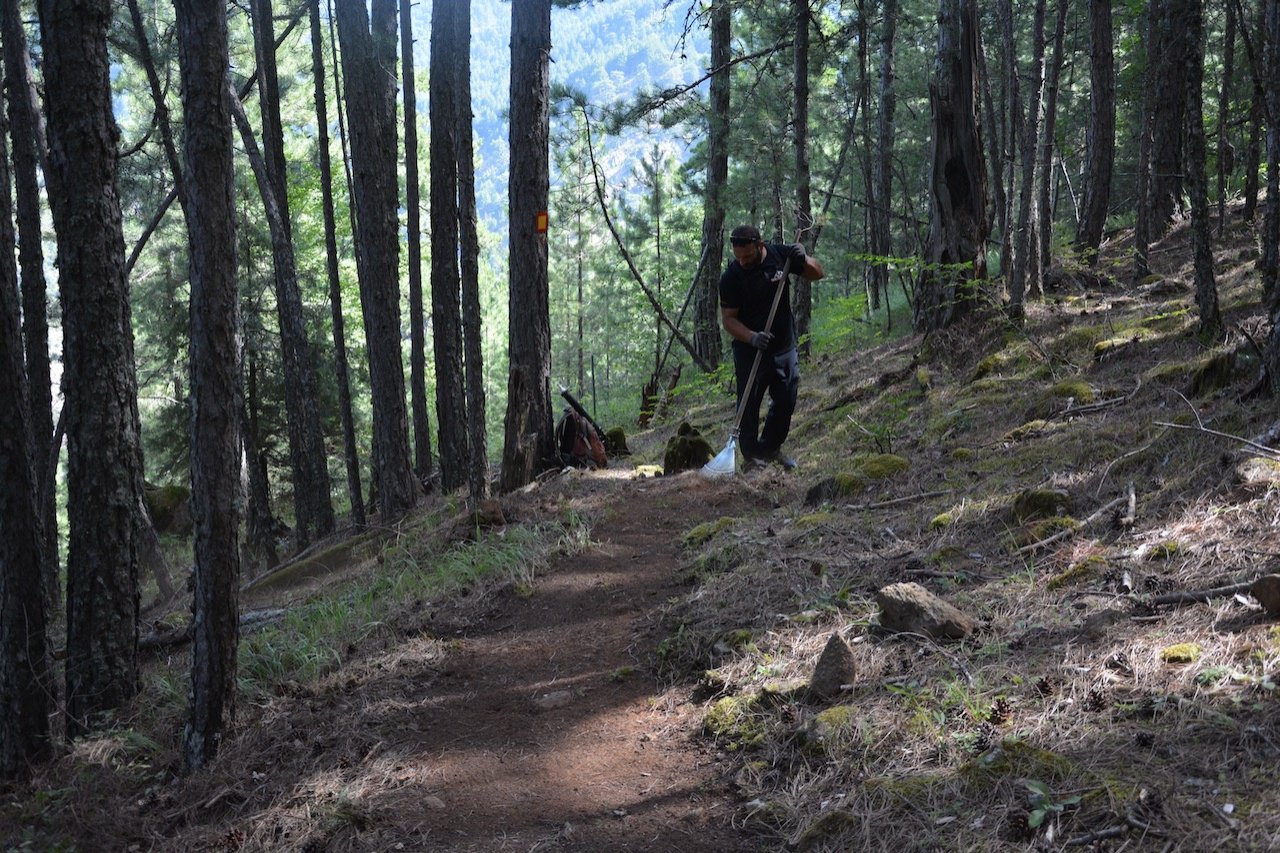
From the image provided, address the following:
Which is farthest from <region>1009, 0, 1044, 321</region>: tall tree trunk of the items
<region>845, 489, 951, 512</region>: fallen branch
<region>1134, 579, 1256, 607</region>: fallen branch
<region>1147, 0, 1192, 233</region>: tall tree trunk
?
<region>1134, 579, 1256, 607</region>: fallen branch

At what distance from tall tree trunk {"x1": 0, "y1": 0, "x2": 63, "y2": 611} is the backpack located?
5.61 meters

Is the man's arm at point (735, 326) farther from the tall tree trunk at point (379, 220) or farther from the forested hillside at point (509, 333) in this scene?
the tall tree trunk at point (379, 220)

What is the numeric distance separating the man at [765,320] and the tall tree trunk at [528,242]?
2.28 meters

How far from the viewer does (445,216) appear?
39.0 feet

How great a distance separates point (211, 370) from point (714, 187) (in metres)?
14.0

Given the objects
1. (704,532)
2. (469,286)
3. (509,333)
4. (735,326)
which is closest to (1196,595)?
(704,532)

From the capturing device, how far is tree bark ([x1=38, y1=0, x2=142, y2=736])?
16.4 feet

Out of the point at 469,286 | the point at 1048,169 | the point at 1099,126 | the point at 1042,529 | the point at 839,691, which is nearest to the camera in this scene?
the point at 839,691

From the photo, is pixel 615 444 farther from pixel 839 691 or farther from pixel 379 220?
pixel 839 691

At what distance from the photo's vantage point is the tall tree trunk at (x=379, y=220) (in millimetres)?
10656

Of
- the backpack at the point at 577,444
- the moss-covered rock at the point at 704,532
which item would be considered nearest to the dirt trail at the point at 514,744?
the moss-covered rock at the point at 704,532

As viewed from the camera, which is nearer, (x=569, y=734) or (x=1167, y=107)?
(x=569, y=734)

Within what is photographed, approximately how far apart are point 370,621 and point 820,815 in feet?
12.1

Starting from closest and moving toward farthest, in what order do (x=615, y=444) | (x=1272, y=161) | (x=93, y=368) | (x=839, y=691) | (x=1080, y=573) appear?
(x=839, y=691)
(x=1080, y=573)
(x=93, y=368)
(x=1272, y=161)
(x=615, y=444)
